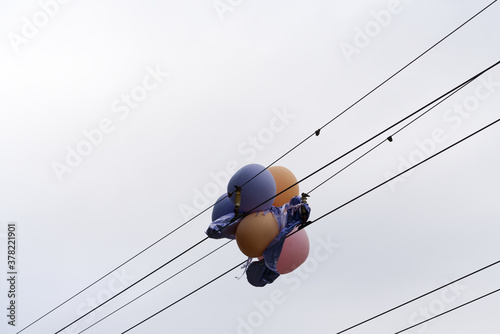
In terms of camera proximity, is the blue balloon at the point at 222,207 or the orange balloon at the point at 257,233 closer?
the orange balloon at the point at 257,233

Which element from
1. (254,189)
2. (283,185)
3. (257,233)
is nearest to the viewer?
(257,233)

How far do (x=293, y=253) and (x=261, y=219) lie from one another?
58 cm

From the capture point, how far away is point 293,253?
9172 mm

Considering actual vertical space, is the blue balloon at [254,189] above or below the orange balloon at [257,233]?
above

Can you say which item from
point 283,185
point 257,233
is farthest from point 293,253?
point 283,185

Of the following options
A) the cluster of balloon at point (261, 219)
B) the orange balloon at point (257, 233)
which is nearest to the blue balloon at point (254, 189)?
the cluster of balloon at point (261, 219)

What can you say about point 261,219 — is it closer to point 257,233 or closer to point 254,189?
point 257,233

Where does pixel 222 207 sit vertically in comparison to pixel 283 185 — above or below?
above

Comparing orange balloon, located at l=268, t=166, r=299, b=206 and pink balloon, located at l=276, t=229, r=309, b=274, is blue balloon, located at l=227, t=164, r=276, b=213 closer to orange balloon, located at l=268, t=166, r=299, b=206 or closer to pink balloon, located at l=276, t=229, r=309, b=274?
orange balloon, located at l=268, t=166, r=299, b=206

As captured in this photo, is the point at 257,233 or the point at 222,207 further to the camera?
the point at 222,207

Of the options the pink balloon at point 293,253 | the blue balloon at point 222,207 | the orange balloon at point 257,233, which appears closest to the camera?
the orange balloon at point 257,233

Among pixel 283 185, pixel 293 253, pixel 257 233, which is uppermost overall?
pixel 283 185

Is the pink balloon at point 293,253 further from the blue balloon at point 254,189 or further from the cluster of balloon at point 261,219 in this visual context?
the blue balloon at point 254,189

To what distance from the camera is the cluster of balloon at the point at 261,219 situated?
904 cm
